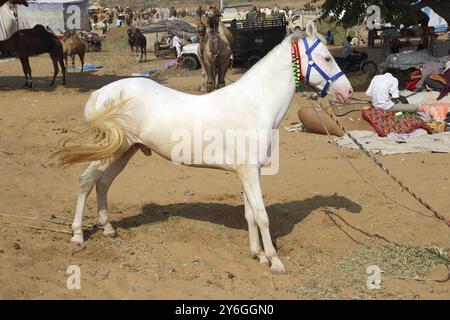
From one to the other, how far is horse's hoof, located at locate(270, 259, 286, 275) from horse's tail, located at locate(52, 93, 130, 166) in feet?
5.78

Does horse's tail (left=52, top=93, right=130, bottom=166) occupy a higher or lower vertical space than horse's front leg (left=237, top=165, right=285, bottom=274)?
higher

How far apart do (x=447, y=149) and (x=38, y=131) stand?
7404mm

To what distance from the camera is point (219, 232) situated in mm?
6215

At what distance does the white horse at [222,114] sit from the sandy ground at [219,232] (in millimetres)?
538

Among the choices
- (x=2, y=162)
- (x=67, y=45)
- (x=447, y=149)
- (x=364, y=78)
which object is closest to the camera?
(x=2, y=162)

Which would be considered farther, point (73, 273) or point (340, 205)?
point (340, 205)

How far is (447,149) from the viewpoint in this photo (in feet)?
31.9

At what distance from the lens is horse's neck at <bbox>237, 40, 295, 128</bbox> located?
5445 mm

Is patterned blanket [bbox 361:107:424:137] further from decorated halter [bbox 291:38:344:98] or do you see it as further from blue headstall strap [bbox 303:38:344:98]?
decorated halter [bbox 291:38:344:98]

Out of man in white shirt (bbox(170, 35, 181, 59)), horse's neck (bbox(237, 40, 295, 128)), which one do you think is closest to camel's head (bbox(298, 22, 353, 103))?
horse's neck (bbox(237, 40, 295, 128))

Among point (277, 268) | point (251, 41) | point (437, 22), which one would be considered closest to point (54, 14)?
point (251, 41)

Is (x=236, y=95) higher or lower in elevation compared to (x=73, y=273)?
higher
